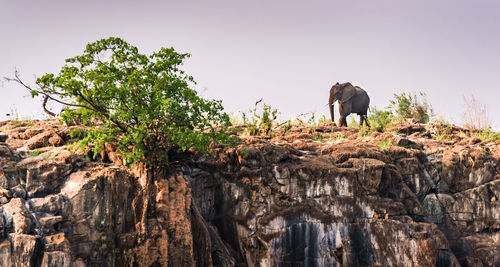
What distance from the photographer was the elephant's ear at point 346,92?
1023 inches

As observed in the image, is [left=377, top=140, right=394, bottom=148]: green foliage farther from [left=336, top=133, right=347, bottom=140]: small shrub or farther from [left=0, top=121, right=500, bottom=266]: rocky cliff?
[left=336, top=133, right=347, bottom=140]: small shrub

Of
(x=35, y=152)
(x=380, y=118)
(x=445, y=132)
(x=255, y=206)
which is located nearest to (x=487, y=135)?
(x=445, y=132)

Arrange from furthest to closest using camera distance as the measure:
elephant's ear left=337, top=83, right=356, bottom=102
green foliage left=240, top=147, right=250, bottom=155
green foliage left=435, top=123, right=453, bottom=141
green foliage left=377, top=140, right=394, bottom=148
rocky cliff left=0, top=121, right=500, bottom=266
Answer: elephant's ear left=337, top=83, right=356, bottom=102, green foliage left=435, top=123, right=453, bottom=141, green foliage left=377, top=140, right=394, bottom=148, green foliage left=240, top=147, right=250, bottom=155, rocky cliff left=0, top=121, right=500, bottom=266

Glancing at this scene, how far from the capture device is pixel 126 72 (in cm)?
1343

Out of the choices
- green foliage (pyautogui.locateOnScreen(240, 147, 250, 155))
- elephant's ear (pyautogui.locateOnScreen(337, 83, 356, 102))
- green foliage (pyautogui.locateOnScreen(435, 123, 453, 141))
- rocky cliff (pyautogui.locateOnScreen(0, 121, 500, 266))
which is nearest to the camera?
rocky cliff (pyautogui.locateOnScreen(0, 121, 500, 266))

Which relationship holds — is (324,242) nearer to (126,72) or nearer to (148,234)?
(148,234)

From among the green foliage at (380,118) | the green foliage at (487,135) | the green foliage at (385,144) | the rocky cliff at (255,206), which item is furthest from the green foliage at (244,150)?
the green foliage at (487,135)

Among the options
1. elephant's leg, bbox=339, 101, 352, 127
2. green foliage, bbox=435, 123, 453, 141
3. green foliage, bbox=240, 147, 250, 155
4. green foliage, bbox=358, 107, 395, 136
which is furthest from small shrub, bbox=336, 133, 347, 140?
green foliage, bbox=240, 147, 250, 155

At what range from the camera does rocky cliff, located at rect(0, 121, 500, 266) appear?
40.3 feet

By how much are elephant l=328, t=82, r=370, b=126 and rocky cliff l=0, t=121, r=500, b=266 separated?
828 cm

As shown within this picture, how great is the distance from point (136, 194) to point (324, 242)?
5.68 meters

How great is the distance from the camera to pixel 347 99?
25906 mm

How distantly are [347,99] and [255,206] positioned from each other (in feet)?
43.4

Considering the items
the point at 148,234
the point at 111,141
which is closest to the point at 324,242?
the point at 148,234
